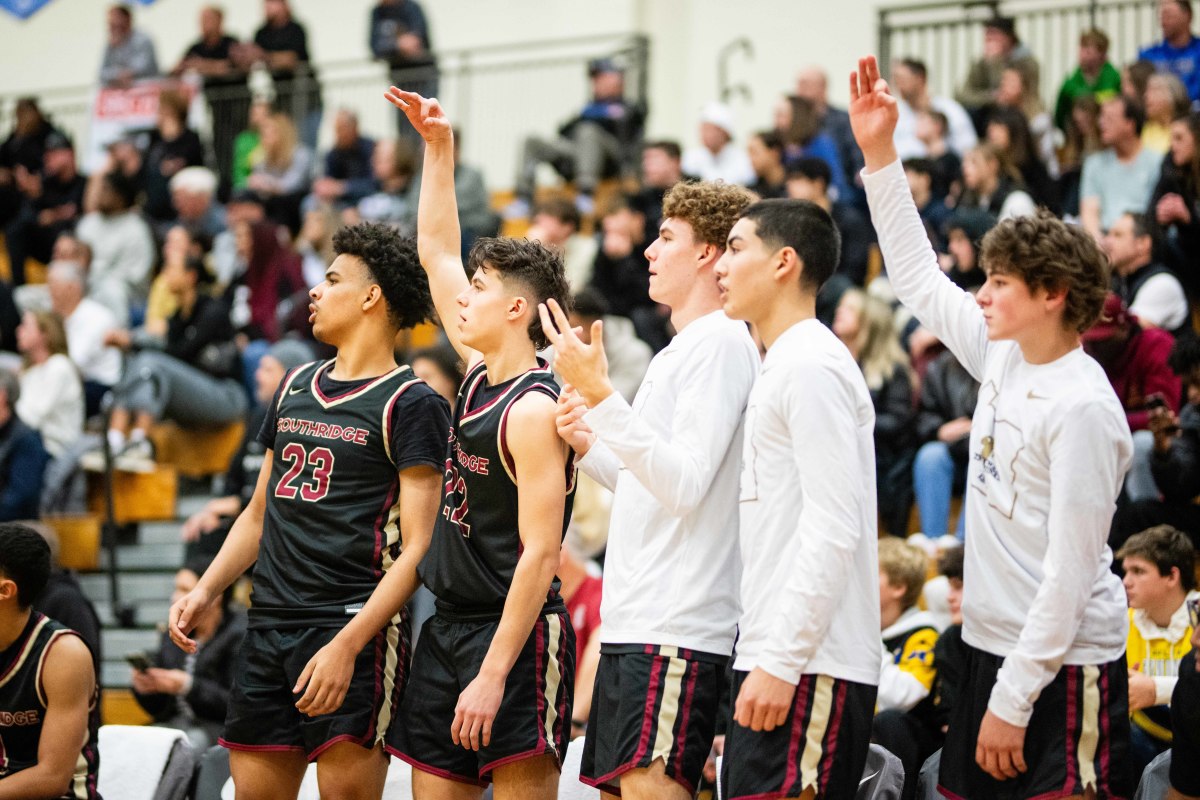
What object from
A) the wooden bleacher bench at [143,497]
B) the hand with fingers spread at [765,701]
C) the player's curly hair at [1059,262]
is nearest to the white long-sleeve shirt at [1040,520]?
the player's curly hair at [1059,262]

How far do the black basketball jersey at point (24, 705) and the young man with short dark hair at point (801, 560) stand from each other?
215cm

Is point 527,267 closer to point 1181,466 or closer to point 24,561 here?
point 24,561

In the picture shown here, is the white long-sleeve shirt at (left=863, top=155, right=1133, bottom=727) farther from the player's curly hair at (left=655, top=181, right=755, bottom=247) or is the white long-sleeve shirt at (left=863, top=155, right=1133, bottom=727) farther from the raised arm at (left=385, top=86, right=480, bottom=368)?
the raised arm at (left=385, top=86, right=480, bottom=368)

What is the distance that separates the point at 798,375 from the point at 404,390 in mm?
1218

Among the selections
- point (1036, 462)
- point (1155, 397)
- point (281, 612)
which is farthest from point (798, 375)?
point (1155, 397)

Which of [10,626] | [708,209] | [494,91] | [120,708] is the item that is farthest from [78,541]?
[494,91]

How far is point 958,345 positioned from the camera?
11.7 feet

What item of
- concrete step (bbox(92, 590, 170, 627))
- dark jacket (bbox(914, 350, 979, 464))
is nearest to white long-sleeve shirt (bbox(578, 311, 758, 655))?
dark jacket (bbox(914, 350, 979, 464))

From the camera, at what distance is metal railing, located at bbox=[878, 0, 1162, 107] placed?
1168 cm

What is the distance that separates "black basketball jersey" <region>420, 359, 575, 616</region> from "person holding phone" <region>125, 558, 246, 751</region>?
100 inches

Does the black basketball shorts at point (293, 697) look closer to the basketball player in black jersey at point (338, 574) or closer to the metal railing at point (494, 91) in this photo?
the basketball player in black jersey at point (338, 574)

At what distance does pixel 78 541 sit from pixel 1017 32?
8209mm

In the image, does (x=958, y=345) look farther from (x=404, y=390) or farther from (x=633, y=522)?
(x=404, y=390)

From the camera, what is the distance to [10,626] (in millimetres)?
4207
